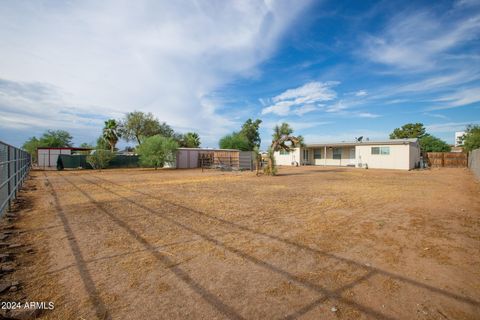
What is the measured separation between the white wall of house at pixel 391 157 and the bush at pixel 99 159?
29.7 m

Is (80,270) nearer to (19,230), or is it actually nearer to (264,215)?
(19,230)

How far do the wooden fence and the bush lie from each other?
38871 millimetres

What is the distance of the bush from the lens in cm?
2642

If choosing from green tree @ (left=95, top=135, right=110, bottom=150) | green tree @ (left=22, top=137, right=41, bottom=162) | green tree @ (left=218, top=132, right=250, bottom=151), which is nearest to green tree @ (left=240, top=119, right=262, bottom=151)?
green tree @ (left=218, top=132, right=250, bottom=151)

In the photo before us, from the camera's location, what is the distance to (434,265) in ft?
11.2

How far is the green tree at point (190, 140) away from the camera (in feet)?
164

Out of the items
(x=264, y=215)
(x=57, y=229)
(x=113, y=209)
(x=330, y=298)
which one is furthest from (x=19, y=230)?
(x=330, y=298)

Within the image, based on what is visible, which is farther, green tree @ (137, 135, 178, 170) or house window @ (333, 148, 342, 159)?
house window @ (333, 148, 342, 159)

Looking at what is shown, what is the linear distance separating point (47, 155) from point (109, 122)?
35.2ft

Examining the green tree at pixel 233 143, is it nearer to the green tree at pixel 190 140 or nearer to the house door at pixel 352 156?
the green tree at pixel 190 140

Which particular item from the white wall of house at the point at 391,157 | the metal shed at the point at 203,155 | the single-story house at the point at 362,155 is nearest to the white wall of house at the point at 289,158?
the single-story house at the point at 362,155

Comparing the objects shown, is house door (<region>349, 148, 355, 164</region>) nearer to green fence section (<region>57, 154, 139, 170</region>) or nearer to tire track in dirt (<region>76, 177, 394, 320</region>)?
tire track in dirt (<region>76, 177, 394, 320</region>)

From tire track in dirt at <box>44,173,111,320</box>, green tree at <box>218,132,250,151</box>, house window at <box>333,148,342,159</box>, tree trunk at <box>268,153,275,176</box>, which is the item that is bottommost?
tire track in dirt at <box>44,173,111,320</box>

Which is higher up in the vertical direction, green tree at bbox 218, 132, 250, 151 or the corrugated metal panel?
green tree at bbox 218, 132, 250, 151
